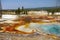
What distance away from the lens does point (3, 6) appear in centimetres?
171

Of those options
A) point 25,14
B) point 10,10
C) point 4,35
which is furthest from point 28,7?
point 4,35

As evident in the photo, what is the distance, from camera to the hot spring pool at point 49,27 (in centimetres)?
162

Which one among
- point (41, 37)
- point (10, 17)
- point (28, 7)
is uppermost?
point (28, 7)

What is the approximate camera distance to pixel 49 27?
1.63m

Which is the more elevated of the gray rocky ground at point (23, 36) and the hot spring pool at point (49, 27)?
the hot spring pool at point (49, 27)

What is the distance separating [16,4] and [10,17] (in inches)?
8.0

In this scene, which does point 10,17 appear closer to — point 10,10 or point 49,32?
point 10,10

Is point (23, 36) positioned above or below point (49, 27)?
below

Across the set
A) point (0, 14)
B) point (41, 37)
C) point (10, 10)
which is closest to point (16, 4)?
→ point (10, 10)

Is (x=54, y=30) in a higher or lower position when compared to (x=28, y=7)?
lower

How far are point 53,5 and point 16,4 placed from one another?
0.52 metres

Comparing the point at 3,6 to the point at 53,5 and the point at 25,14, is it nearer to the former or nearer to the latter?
the point at 25,14

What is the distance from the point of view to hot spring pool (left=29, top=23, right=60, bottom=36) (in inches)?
63.6

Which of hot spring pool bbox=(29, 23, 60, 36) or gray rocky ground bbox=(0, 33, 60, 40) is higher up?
hot spring pool bbox=(29, 23, 60, 36)
